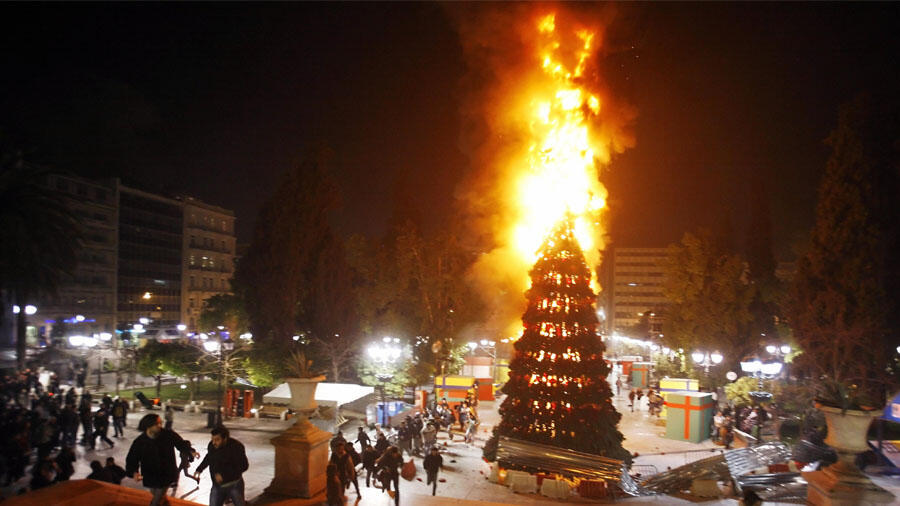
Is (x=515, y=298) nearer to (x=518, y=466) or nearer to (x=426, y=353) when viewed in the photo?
(x=426, y=353)

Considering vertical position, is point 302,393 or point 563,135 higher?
point 563,135

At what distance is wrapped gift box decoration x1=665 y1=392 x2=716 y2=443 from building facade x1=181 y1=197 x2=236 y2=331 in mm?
63938

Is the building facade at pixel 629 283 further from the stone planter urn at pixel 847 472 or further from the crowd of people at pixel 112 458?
the stone planter urn at pixel 847 472

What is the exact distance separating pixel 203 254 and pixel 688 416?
7347 centimetres

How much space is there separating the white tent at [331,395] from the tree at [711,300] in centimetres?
2520

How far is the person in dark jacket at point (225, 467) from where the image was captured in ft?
23.6

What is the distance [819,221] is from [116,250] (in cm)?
6975

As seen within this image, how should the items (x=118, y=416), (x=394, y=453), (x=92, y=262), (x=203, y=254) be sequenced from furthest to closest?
1. (x=203, y=254)
2. (x=92, y=262)
3. (x=118, y=416)
4. (x=394, y=453)

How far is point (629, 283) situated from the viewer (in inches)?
5379

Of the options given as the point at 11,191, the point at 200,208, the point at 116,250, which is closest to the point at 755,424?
the point at 11,191

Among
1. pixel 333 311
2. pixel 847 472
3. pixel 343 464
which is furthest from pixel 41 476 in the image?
pixel 333 311

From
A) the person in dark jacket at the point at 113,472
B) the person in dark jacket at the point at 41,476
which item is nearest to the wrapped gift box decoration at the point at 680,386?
the person in dark jacket at the point at 113,472

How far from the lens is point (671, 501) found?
13.6 m

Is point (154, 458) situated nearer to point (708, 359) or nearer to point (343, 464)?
point (343, 464)
